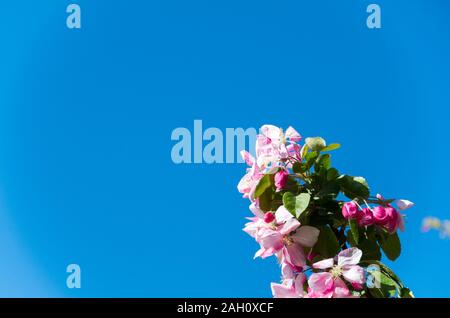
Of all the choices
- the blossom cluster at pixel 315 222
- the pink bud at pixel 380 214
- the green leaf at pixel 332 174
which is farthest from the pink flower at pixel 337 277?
the green leaf at pixel 332 174

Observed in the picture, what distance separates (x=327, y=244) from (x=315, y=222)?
6 centimetres

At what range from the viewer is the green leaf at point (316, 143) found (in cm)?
135

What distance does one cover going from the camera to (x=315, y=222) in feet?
4.17

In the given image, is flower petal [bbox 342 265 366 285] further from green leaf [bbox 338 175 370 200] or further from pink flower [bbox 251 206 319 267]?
green leaf [bbox 338 175 370 200]

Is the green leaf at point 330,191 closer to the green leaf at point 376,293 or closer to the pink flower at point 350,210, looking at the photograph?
the pink flower at point 350,210

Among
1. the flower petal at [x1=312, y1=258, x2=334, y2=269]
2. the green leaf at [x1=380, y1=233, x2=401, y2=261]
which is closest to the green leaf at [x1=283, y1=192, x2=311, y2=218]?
the flower petal at [x1=312, y1=258, x2=334, y2=269]

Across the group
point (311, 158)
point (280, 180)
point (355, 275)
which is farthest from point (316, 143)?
point (355, 275)

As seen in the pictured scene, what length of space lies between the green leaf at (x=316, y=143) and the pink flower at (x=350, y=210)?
0.63 ft

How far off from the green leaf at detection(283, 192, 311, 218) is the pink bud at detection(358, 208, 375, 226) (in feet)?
0.36

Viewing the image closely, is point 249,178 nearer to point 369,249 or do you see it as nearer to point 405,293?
point 369,249

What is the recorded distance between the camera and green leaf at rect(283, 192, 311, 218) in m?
1.17

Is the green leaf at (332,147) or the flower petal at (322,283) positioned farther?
the green leaf at (332,147)
